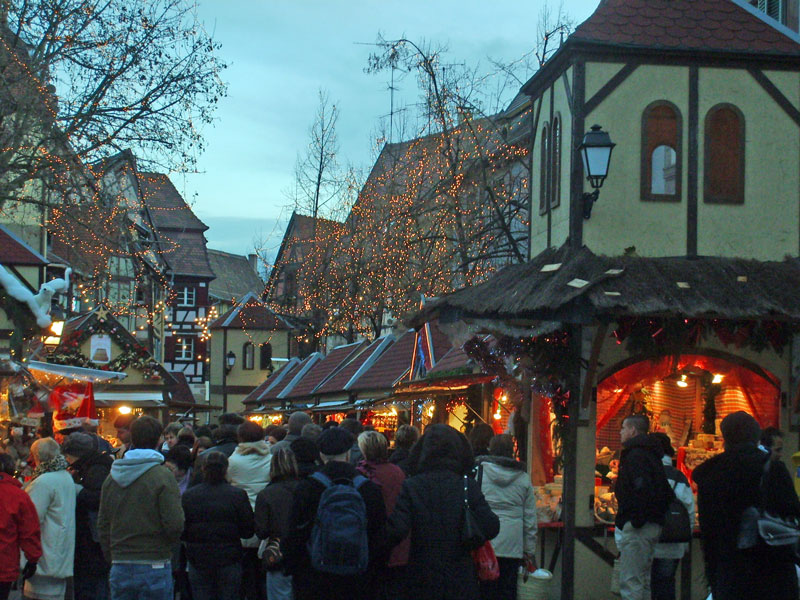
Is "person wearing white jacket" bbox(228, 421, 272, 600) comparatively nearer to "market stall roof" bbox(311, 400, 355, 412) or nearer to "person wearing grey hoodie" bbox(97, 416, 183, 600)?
"person wearing grey hoodie" bbox(97, 416, 183, 600)

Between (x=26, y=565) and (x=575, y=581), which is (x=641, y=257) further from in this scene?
(x=26, y=565)

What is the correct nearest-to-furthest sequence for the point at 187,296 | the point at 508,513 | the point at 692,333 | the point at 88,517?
the point at 508,513 → the point at 88,517 → the point at 692,333 → the point at 187,296

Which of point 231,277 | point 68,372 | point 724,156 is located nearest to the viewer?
point 724,156

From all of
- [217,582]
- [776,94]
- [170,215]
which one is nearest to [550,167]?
[776,94]

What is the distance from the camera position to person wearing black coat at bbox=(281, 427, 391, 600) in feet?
24.1

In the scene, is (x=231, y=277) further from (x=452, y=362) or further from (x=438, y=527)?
(x=438, y=527)

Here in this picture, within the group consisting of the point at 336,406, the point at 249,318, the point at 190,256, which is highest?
the point at 190,256

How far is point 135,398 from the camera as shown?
34.2m

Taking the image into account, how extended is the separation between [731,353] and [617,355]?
1302 mm

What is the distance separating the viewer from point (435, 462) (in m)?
7.27

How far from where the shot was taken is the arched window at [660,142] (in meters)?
12.8

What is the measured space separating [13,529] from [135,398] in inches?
1051

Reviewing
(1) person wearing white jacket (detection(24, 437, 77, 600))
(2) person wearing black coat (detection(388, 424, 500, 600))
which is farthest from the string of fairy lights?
(2) person wearing black coat (detection(388, 424, 500, 600))

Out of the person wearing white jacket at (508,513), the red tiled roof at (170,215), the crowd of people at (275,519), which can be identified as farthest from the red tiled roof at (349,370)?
the red tiled roof at (170,215)
